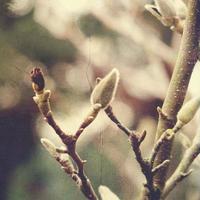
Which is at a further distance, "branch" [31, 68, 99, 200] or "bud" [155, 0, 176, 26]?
"bud" [155, 0, 176, 26]

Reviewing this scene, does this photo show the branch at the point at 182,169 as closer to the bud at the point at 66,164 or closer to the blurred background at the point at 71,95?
the bud at the point at 66,164

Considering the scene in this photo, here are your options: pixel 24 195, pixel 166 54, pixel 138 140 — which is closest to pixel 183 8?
pixel 138 140

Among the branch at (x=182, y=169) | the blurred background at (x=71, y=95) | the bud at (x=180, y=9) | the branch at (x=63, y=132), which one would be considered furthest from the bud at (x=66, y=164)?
the blurred background at (x=71, y=95)

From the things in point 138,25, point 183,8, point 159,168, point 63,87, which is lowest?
point 63,87

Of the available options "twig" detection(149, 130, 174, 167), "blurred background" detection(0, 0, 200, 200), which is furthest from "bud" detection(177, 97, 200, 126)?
"blurred background" detection(0, 0, 200, 200)

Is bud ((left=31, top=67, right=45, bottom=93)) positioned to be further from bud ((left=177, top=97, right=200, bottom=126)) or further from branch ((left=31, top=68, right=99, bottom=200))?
bud ((left=177, top=97, right=200, bottom=126))

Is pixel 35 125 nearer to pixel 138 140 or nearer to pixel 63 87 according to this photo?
pixel 63 87
